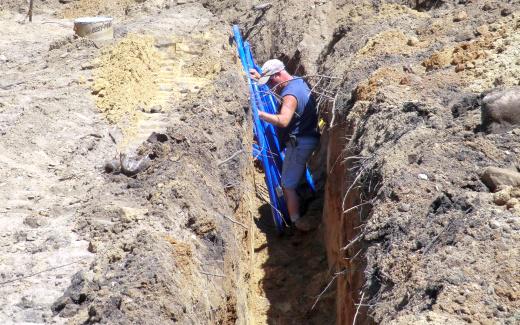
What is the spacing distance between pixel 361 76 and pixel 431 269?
350 centimetres

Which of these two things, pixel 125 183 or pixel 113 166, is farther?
pixel 113 166

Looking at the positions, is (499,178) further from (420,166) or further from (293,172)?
(293,172)

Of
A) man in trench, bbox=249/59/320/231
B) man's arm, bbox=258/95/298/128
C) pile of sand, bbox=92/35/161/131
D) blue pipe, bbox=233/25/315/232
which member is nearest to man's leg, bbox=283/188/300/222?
man in trench, bbox=249/59/320/231

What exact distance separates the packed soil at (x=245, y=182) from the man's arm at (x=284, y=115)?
0.82 ft

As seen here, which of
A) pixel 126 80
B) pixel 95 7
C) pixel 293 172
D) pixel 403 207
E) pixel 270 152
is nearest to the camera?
pixel 403 207

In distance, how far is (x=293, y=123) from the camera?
7109 mm

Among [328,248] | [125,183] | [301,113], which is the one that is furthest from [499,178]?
[301,113]

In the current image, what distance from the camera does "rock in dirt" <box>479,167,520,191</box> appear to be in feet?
13.0

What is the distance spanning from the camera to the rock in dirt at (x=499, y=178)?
13.0 ft

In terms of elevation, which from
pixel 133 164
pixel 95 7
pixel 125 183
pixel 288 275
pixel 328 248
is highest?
pixel 95 7

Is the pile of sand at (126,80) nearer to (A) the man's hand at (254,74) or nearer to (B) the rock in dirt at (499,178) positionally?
(A) the man's hand at (254,74)

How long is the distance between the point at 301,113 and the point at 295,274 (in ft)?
5.54

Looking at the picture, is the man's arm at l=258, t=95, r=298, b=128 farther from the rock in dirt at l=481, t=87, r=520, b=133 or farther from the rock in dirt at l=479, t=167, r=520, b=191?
the rock in dirt at l=479, t=167, r=520, b=191

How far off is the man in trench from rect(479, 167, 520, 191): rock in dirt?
9.82 feet
